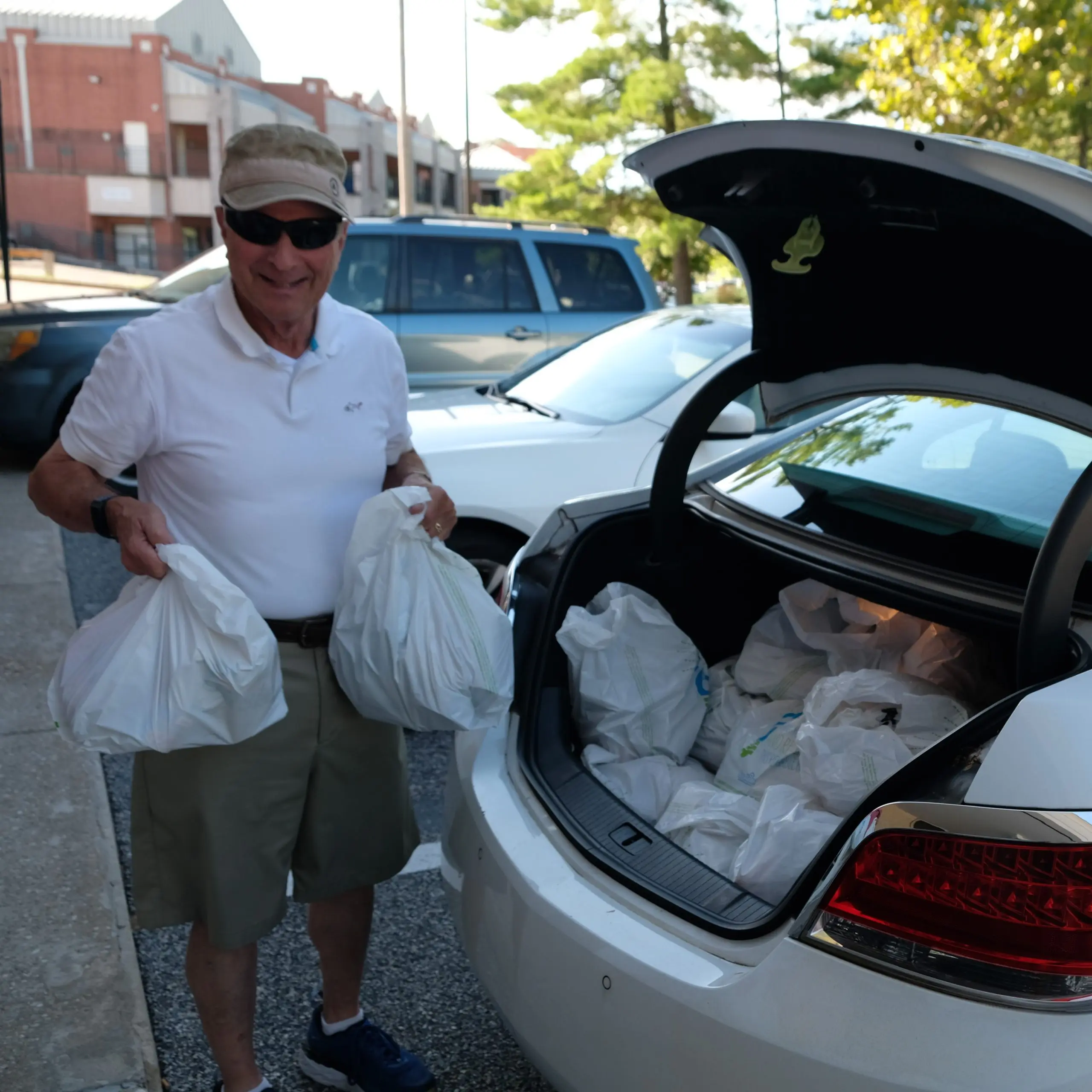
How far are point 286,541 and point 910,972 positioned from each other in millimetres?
1258

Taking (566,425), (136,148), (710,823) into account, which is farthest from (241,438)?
(136,148)

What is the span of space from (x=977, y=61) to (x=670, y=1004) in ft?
46.5

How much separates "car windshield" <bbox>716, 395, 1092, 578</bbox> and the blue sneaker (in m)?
1.38

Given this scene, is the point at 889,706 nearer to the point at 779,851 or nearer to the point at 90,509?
the point at 779,851

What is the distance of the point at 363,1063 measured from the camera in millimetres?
2420

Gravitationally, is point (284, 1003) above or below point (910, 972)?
below

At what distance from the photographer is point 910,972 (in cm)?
147

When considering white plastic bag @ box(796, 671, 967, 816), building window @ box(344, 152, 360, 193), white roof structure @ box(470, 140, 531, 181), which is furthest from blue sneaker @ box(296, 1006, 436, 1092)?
white roof structure @ box(470, 140, 531, 181)

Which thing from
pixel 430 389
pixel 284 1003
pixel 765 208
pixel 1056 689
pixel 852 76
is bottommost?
pixel 284 1003

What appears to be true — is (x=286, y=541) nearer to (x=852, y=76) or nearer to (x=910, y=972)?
(x=910, y=972)

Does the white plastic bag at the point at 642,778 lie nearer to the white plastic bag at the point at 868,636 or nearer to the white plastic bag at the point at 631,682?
the white plastic bag at the point at 631,682

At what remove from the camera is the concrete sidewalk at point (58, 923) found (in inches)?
95.6

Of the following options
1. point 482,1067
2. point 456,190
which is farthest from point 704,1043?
point 456,190

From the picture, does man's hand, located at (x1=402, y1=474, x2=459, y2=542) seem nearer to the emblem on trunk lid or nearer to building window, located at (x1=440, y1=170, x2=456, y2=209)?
the emblem on trunk lid
